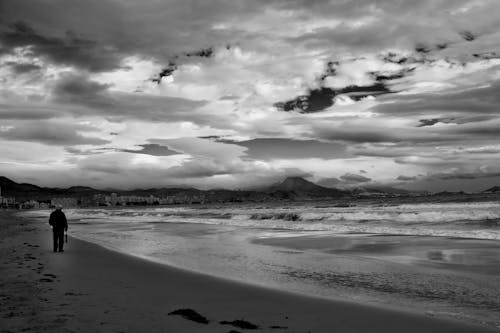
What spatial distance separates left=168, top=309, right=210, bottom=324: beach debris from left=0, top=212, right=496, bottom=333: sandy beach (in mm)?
17

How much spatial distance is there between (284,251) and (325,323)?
1165cm

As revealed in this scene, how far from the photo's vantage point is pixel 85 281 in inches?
426

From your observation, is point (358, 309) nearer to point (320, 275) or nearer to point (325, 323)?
point (325, 323)

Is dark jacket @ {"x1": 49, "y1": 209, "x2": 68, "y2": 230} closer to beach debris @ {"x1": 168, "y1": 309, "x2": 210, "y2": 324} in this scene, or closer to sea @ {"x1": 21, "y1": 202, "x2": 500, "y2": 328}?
sea @ {"x1": 21, "y1": 202, "x2": 500, "y2": 328}

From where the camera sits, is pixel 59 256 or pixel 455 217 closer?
pixel 59 256

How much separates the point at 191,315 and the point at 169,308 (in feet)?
2.56

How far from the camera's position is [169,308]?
8086 millimetres

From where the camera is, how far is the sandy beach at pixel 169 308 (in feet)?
22.3

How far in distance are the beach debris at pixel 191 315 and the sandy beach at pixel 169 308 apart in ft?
0.06

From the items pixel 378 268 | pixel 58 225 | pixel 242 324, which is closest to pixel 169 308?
pixel 242 324

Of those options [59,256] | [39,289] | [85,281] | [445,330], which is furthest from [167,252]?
[445,330]

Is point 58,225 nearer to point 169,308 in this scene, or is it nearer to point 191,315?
point 169,308

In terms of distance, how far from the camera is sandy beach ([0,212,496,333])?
6789 millimetres

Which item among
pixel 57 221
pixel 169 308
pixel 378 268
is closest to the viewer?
pixel 169 308
